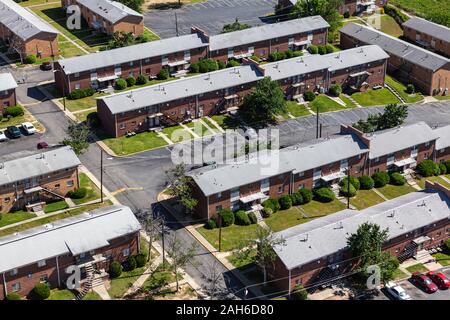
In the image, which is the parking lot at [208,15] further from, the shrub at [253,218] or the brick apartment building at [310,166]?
the shrub at [253,218]

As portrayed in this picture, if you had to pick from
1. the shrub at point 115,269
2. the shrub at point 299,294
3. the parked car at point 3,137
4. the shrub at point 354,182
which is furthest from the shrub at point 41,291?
the shrub at point 354,182

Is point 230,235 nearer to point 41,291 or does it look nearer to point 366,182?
point 366,182

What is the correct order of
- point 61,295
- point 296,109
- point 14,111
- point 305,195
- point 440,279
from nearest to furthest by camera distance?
point 61,295, point 440,279, point 305,195, point 14,111, point 296,109

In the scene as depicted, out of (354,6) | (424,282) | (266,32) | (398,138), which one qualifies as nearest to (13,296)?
(424,282)

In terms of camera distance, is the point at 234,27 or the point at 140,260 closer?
the point at 140,260

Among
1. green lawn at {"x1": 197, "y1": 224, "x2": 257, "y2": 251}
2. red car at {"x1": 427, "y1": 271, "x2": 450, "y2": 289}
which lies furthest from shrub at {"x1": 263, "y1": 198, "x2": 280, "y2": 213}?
red car at {"x1": 427, "y1": 271, "x2": 450, "y2": 289}

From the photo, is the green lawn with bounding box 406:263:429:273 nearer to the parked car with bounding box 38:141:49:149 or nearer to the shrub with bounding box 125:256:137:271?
the shrub with bounding box 125:256:137:271
